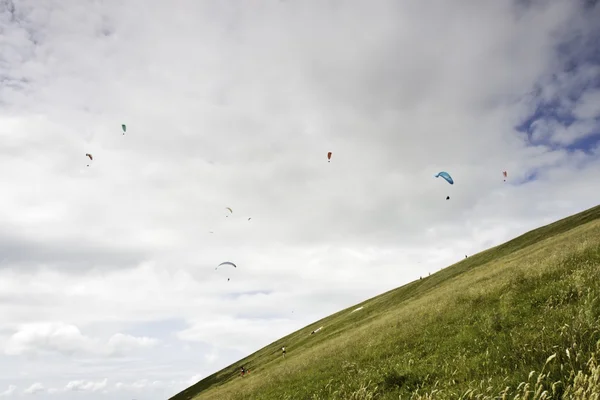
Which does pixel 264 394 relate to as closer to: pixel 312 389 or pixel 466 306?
pixel 312 389

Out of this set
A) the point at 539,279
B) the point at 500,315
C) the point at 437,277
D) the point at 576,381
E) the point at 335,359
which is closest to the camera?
the point at 576,381

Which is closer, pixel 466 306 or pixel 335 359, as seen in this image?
pixel 466 306

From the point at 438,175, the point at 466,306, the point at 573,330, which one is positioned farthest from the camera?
the point at 438,175

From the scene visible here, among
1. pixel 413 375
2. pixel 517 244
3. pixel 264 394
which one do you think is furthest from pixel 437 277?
pixel 413 375

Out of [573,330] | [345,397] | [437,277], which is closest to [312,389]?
[345,397]

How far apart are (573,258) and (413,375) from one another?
606 inches

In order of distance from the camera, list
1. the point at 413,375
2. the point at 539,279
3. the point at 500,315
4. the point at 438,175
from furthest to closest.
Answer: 1. the point at 438,175
2. the point at 539,279
3. the point at 500,315
4. the point at 413,375

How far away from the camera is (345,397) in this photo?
43.3 feet

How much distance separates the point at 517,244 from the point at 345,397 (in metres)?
69.9

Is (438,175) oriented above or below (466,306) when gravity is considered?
above

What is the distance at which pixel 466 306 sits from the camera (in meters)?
21.8

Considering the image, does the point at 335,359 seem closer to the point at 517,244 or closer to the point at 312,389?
the point at 312,389

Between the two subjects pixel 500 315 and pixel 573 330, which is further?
pixel 500 315

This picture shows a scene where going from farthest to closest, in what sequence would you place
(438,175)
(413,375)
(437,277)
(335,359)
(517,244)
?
(437,277) → (517,244) → (438,175) → (335,359) → (413,375)
